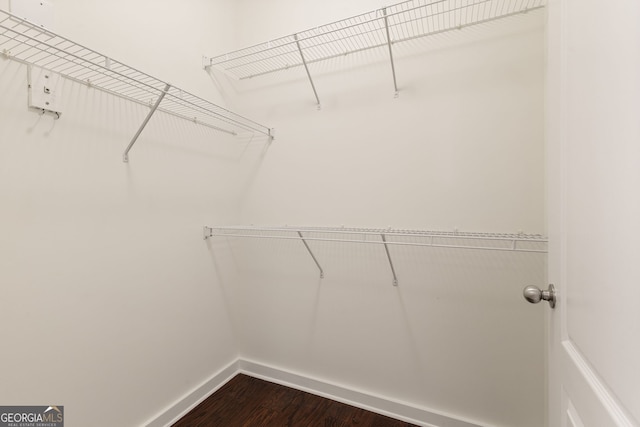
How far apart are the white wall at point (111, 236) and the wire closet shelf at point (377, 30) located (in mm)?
339

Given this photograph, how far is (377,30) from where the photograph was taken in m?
1.56

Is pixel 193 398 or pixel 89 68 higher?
pixel 89 68

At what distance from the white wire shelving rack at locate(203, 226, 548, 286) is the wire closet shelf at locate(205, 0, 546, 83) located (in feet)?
3.13

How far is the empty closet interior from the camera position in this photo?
1.13 meters

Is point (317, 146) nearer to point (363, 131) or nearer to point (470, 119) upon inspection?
point (363, 131)

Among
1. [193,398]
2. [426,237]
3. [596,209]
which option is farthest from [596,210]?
[193,398]

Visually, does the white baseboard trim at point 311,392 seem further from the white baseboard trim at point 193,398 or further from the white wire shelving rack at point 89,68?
the white wire shelving rack at point 89,68

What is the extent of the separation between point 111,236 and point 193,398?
1087mm

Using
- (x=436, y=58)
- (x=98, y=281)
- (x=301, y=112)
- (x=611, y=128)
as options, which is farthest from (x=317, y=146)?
(x=611, y=128)

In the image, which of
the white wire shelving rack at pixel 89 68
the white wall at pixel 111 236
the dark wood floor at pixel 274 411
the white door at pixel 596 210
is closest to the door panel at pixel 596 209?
the white door at pixel 596 210

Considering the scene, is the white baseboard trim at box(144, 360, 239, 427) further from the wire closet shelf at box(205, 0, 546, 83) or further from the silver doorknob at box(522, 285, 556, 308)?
the wire closet shelf at box(205, 0, 546, 83)

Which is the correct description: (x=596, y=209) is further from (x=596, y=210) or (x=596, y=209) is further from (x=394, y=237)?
(x=394, y=237)

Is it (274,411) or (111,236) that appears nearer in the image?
(111,236)

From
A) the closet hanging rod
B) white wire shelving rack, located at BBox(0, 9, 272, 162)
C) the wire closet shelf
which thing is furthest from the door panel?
white wire shelving rack, located at BBox(0, 9, 272, 162)
